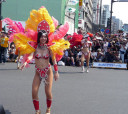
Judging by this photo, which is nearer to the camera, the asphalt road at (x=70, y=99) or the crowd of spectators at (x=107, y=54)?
the asphalt road at (x=70, y=99)

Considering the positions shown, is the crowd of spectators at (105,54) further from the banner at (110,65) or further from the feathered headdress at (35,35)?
the feathered headdress at (35,35)

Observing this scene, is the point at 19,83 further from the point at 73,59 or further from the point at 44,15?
the point at 73,59

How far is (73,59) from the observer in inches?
632

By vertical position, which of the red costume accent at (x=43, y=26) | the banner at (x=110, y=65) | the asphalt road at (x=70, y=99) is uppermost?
the red costume accent at (x=43, y=26)

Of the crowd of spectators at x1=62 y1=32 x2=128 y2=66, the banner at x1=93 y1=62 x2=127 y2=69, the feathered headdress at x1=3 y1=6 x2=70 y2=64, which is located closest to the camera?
the feathered headdress at x1=3 y1=6 x2=70 y2=64

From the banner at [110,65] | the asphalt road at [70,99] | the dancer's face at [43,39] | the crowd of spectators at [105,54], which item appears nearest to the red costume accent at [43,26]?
the dancer's face at [43,39]

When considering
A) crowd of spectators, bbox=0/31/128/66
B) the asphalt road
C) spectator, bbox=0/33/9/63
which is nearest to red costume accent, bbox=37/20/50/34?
the asphalt road

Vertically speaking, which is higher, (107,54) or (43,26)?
(43,26)

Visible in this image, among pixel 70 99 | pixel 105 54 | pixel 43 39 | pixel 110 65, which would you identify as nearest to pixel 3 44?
pixel 105 54

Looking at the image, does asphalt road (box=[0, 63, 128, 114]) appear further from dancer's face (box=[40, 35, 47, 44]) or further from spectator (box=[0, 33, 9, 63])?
spectator (box=[0, 33, 9, 63])

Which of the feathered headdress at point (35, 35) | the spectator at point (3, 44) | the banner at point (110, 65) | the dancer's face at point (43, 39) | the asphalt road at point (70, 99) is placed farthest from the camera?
the banner at point (110, 65)

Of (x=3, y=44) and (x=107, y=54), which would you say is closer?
(x=3, y=44)

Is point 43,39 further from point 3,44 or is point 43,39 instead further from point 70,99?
point 3,44

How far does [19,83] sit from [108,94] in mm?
3191
